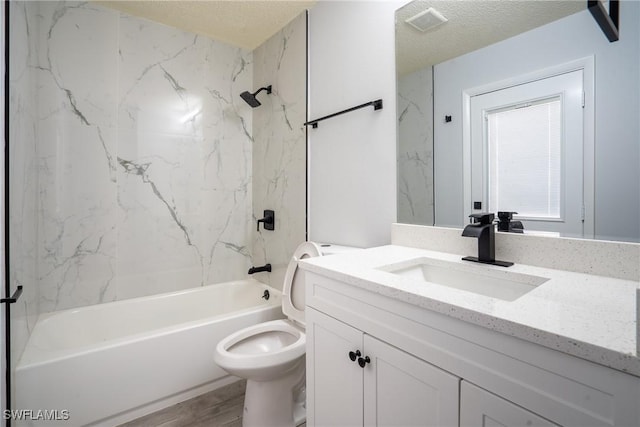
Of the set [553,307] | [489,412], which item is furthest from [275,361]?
[553,307]

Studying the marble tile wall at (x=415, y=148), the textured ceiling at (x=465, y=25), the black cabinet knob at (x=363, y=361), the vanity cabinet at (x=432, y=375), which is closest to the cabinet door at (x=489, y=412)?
the vanity cabinet at (x=432, y=375)

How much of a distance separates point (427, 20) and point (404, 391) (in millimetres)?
1498

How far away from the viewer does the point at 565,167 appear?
0.99m

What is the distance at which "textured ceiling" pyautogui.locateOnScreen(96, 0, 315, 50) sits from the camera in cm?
200

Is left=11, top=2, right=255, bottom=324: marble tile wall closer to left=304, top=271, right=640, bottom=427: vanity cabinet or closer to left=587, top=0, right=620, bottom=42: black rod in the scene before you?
left=304, top=271, right=640, bottom=427: vanity cabinet

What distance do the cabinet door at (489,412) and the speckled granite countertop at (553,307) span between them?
5.8 inches

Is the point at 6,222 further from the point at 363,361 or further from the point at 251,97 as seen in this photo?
the point at 251,97

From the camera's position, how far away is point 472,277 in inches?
41.7

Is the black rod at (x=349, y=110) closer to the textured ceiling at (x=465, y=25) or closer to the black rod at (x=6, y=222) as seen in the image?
the textured ceiling at (x=465, y=25)

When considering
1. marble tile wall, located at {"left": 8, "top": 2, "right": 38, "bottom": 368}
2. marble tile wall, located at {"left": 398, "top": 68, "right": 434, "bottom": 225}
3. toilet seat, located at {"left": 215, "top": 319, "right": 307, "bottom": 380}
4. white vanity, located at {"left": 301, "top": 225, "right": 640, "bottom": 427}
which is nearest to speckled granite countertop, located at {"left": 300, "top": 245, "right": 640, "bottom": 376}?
white vanity, located at {"left": 301, "top": 225, "right": 640, "bottom": 427}

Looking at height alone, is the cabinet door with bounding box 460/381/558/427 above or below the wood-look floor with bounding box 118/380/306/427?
above

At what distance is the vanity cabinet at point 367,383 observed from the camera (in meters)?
0.74

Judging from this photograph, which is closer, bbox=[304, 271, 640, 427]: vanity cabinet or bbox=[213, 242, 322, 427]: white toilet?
bbox=[304, 271, 640, 427]: vanity cabinet

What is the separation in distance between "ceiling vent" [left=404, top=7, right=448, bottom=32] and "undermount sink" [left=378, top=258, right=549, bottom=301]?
105 centimetres
